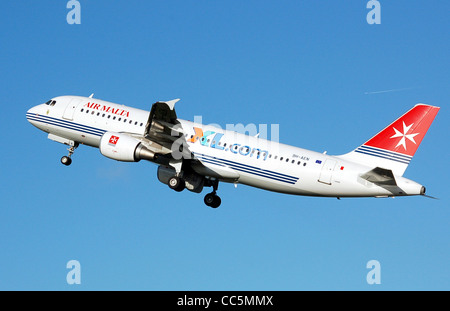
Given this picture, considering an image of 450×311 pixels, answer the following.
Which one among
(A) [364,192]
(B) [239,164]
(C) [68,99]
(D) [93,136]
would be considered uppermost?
(C) [68,99]

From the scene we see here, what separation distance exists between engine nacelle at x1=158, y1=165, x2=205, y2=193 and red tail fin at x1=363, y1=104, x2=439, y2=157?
1209 cm

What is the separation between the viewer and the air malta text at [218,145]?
40219mm

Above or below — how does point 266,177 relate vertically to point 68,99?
below

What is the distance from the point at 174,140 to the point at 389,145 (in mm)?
12822

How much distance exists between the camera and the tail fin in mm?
37375

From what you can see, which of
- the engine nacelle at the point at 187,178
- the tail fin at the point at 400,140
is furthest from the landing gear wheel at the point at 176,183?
the tail fin at the point at 400,140

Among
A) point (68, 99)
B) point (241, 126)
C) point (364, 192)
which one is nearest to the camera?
point (364, 192)

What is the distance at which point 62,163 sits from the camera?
149 ft

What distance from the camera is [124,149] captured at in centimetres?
4019

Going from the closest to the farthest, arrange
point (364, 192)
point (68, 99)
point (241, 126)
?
point (364, 192) < point (241, 126) < point (68, 99)

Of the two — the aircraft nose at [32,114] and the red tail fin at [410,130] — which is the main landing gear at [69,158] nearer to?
the aircraft nose at [32,114]

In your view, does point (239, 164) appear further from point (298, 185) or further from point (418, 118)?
point (418, 118)

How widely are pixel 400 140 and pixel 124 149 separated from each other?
1611cm

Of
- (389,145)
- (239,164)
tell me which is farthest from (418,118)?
(239,164)
